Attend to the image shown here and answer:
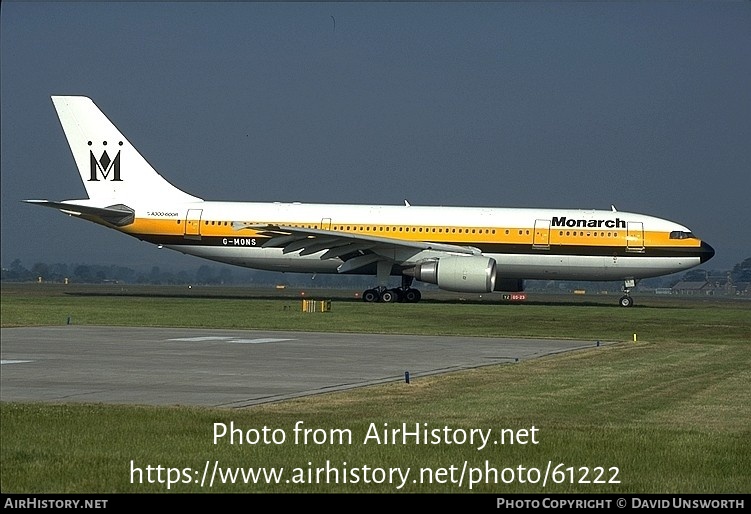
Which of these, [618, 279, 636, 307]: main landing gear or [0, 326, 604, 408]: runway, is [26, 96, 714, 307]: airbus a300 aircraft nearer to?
[618, 279, 636, 307]: main landing gear

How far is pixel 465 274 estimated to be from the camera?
140 ft

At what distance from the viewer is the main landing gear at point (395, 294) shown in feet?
154

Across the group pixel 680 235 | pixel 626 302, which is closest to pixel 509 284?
pixel 626 302

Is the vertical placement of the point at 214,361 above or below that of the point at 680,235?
below

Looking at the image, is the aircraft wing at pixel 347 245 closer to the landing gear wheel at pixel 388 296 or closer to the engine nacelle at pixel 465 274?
the landing gear wheel at pixel 388 296

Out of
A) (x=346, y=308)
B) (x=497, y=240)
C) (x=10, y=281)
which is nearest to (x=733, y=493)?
(x=10, y=281)

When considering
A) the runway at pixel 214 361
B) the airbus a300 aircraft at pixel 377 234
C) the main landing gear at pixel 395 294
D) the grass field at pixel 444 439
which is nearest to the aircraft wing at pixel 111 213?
the airbus a300 aircraft at pixel 377 234

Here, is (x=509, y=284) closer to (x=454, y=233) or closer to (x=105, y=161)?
(x=454, y=233)

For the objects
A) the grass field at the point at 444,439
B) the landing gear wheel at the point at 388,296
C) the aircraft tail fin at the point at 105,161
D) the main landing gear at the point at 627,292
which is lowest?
the grass field at the point at 444,439

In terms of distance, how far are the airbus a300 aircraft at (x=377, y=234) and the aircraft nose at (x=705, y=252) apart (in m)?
0.05

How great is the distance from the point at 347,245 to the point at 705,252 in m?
14.6

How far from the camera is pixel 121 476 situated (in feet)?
30.8

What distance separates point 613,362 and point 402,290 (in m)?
25.8
